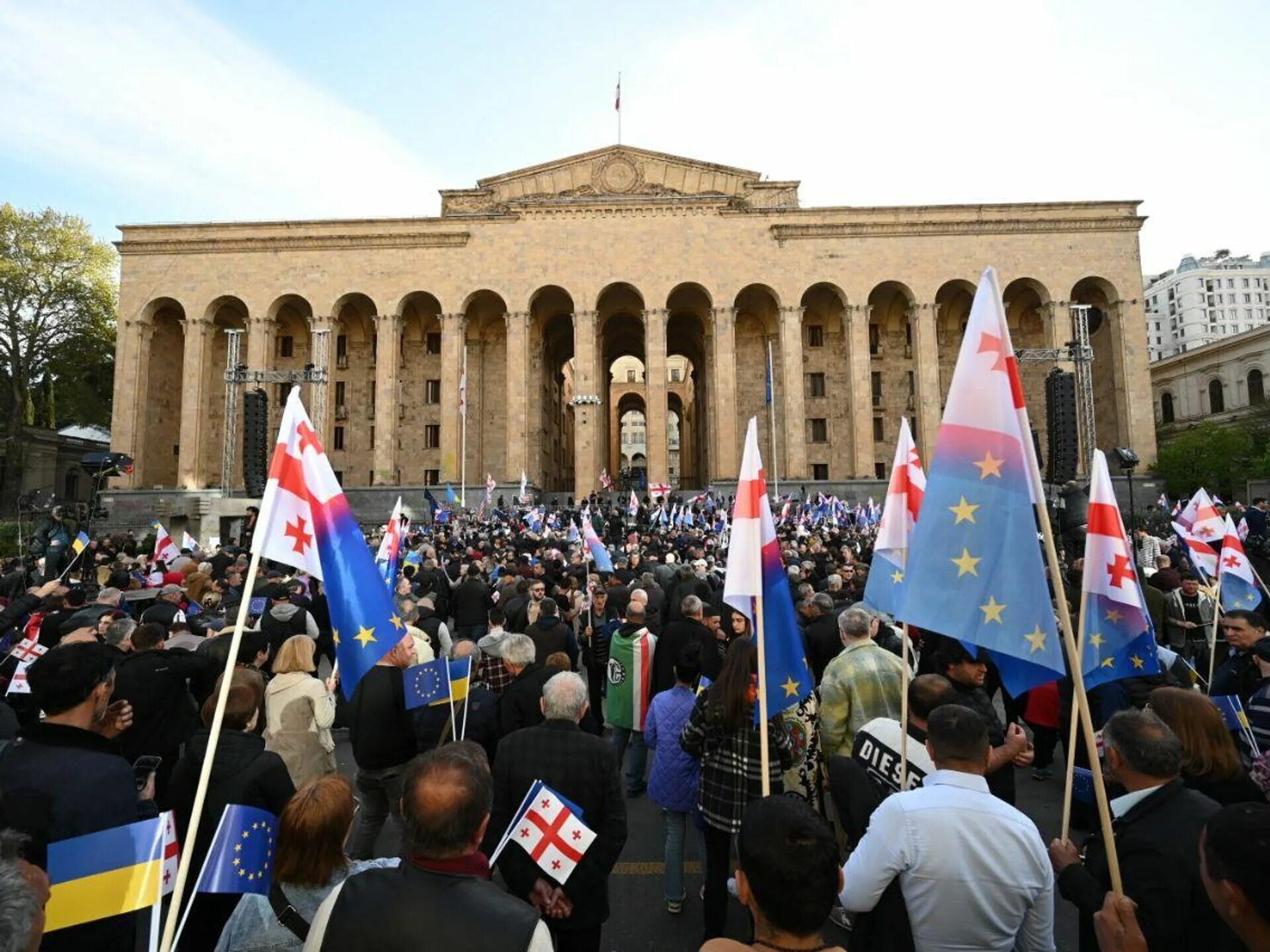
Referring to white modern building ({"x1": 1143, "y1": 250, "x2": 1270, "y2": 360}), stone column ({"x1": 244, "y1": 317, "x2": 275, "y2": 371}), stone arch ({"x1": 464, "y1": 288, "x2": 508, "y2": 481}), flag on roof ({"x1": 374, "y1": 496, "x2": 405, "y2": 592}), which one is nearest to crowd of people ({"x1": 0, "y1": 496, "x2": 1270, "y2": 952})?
flag on roof ({"x1": 374, "y1": 496, "x2": 405, "y2": 592})

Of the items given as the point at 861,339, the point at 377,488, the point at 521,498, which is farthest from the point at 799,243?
the point at 377,488

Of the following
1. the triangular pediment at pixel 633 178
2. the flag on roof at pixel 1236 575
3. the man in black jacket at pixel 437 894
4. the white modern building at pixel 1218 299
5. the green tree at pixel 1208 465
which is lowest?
the man in black jacket at pixel 437 894

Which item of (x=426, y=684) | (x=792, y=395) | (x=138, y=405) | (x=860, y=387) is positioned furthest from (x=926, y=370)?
(x=138, y=405)

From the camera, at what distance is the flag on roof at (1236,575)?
269 inches

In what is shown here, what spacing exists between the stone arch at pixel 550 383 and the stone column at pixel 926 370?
16992mm

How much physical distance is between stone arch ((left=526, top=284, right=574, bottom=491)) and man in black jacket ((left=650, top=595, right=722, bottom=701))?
1146 inches

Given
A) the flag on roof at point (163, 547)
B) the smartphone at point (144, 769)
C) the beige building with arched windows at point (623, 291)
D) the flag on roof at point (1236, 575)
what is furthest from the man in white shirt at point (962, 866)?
the beige building with arched windows at point (623, 291)

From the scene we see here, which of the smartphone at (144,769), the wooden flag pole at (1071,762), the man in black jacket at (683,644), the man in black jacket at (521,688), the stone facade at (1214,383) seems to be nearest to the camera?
the wooden flag pole at (1071,762)

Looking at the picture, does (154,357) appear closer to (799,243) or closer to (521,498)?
(521,498)

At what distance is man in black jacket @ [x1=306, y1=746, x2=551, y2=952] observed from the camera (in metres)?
1.85

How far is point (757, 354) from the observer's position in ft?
123

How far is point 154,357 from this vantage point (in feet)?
118

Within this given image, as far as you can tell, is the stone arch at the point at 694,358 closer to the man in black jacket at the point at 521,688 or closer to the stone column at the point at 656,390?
the stone column at the point at 656,390

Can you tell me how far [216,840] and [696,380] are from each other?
143ft
